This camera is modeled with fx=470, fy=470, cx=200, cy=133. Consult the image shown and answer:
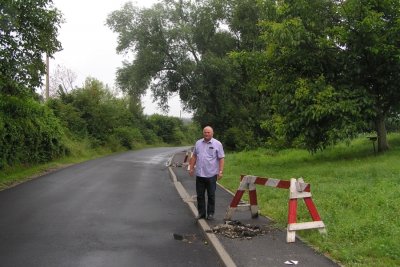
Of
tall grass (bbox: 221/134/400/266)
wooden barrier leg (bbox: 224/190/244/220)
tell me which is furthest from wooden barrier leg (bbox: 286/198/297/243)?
wooden barrier leg (bbox: 224/190/244/220)

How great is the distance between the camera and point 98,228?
8.70 m

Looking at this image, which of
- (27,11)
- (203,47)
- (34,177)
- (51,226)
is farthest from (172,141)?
(51,226)

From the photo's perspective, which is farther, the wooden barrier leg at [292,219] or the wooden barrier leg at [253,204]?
the wooden barrier leg at [253,204]

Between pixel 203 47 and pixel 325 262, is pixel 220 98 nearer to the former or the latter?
pixel 203 47

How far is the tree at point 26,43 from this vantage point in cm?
1323

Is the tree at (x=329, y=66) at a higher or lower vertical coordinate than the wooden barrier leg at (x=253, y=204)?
higher

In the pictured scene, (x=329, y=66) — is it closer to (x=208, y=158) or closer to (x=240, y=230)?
(x=208, y=158)

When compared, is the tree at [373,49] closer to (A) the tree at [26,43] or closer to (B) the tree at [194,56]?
(A) the tree at [26,43]

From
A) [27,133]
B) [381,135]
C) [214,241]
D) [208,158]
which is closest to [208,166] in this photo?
[208,158]

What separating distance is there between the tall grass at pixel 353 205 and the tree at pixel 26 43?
23.1 feet

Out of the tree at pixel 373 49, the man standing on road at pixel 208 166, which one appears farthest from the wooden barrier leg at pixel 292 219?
the tree at pixel 373 49

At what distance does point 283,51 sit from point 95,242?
12.5 metres

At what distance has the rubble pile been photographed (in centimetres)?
783

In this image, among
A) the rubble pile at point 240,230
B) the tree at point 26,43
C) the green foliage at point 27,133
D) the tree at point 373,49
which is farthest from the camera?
the green foliage at point 27,133
